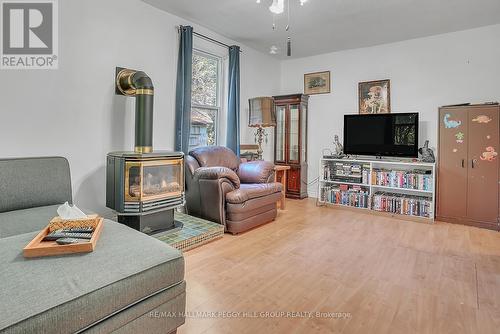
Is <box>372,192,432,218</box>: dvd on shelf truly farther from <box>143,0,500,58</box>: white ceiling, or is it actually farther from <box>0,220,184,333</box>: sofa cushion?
<box>0,220,184,333</box>: sofa cushion

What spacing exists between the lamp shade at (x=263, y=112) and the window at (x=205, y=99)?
22.7 inches

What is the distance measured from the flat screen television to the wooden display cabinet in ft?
2.64

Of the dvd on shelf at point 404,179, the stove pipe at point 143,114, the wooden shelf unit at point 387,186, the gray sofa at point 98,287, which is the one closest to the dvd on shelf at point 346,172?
the wooden shelf unit at point 387,186

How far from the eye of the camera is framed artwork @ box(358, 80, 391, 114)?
4621 millimetres

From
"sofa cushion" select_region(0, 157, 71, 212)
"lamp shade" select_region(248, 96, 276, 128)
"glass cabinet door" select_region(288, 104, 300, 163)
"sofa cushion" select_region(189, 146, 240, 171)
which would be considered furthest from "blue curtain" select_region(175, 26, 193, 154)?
"glass cabinet door" select_region(288, 104, 300, 163)

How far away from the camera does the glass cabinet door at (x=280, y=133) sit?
17.6ft

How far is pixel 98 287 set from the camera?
3.81 ft

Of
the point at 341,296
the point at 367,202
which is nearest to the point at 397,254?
the point at 341,296

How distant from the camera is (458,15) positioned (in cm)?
355

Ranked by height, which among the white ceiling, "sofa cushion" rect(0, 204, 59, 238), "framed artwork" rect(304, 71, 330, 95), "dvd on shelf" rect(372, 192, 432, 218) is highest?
the white ceiling

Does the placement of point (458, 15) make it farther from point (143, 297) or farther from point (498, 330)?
point (143, 297)

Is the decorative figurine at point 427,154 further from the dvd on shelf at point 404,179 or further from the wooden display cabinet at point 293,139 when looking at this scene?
the wooden display cabinet at point 293,139

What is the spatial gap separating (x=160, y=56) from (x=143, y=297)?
305 centimetres

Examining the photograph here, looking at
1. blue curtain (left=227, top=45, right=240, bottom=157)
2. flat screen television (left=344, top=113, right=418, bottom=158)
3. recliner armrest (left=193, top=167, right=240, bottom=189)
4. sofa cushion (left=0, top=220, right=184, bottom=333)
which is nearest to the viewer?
sofa cushion (left=0, top=220, right=184, bottom=333)
